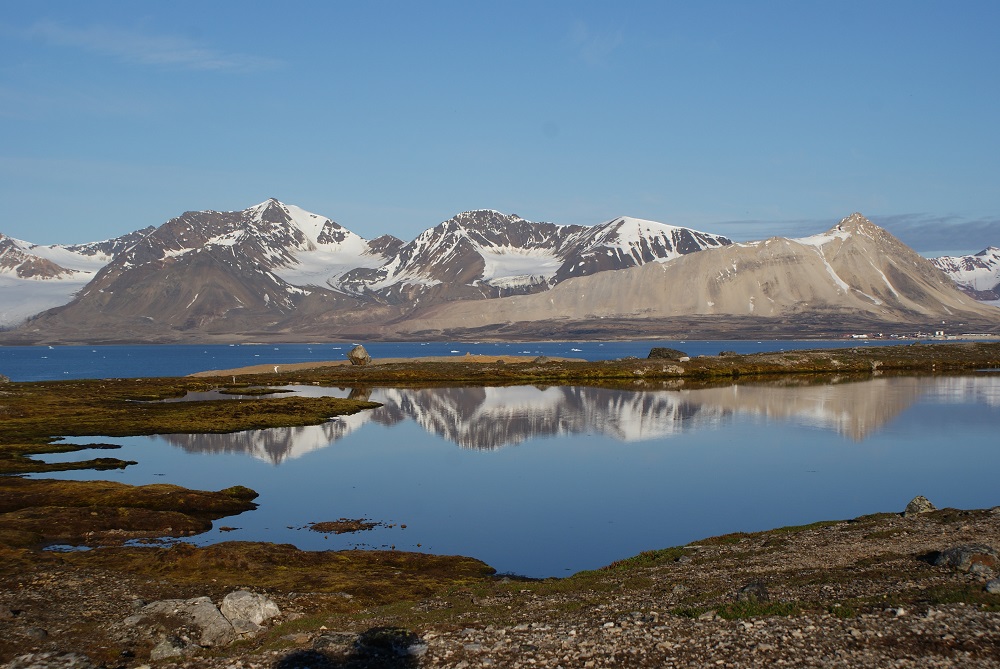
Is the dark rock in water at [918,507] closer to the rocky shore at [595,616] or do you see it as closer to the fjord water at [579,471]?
the fjord water at [579,471]

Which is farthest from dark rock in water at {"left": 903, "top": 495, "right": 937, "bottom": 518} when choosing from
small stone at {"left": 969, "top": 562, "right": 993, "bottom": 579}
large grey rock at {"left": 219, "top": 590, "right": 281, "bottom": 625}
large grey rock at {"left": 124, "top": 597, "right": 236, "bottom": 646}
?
large grey rock at {"left": 124, "top": 597, "right": 236, "bottom": 646}

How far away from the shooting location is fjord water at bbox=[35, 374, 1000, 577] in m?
36.2

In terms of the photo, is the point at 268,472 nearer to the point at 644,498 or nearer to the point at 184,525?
the point at 184,525

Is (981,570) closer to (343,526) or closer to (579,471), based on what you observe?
(343,526)

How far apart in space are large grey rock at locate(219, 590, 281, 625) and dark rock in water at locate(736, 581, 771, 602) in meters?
11.9

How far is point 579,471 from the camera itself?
50.3 m

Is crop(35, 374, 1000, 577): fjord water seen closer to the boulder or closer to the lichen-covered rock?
the boulder

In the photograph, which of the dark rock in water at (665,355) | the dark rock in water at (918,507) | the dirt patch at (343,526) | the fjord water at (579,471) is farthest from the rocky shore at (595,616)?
the dark rock in water at (665,355)

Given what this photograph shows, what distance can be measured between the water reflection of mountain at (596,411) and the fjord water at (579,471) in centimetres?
36

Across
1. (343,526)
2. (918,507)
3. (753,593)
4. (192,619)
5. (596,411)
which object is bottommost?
(596,411)

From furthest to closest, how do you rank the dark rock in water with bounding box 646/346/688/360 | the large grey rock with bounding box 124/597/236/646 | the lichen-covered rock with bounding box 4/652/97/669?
the dark rock in water with bounding box 646/346/688/360, the large grey rock with bounding box 124/597/236/646, the lichen-covered rock with bounding box 4/652/97/669

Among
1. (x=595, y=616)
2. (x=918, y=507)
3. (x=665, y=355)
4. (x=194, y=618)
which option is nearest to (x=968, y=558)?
(x=595, y=616)

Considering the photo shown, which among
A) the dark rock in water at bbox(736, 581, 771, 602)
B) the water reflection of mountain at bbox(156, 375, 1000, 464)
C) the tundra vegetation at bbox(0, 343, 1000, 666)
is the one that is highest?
the dark rock in water at bbox(736, 581, 771, 602)

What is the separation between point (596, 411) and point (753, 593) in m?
63.4
